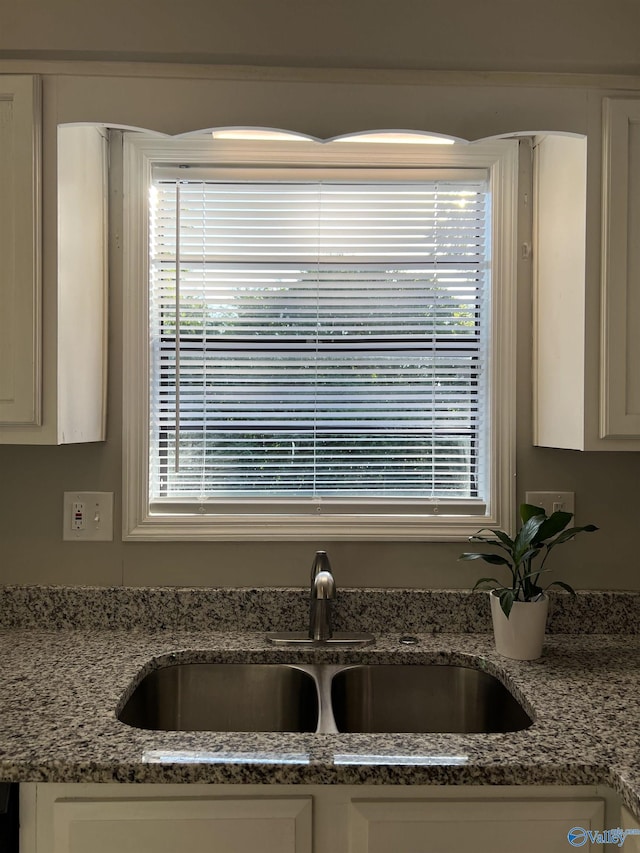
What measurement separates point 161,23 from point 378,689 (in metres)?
1.61

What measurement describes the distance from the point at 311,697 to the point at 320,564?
1.01 feet

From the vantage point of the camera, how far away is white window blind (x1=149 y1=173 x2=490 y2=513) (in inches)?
73.9

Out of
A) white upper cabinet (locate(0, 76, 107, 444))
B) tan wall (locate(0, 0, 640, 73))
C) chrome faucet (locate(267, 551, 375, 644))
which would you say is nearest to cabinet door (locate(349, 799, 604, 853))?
chrome faucet (locate(267, 551, 375, 644))

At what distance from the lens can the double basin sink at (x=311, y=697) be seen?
1604 mm

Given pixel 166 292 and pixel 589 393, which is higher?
pixel 166 292

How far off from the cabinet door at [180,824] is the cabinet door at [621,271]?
1049mm

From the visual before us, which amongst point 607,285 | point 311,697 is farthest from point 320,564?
point 607,285

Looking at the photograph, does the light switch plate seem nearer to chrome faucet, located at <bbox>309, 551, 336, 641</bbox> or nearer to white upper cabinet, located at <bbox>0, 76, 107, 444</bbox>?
white upper cabinet, located at <bbox>0, 76, 107, 444</bbox>

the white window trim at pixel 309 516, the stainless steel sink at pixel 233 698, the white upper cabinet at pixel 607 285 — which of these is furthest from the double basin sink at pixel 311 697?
the white upper cabinet at pixel 607 285

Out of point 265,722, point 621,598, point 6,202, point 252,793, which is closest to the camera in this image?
point 252,793

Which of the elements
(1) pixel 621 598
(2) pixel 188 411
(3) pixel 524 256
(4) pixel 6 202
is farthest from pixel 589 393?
(4) pixel 6 202

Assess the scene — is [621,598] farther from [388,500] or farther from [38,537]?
[38,537]

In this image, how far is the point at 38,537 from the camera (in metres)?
1.83

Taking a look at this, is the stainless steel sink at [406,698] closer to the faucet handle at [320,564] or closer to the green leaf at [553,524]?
the faucet handle at [320,564]
